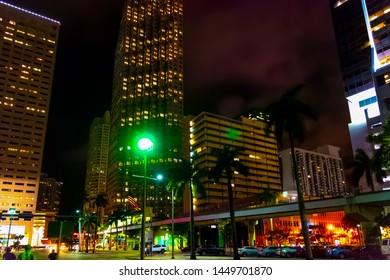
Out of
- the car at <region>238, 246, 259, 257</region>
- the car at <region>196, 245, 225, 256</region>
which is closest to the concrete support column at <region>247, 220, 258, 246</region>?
the car at <region>196, 245, 225, 256</region>

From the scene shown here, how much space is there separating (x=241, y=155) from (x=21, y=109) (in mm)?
125620

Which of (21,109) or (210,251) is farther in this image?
(21,109)

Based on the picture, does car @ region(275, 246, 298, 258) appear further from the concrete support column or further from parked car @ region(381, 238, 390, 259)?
the concrete support column

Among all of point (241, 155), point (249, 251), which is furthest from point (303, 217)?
point (241, 155)

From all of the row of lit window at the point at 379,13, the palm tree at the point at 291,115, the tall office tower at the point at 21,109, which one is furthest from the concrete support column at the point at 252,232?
the tall office tower at the point at 21,109

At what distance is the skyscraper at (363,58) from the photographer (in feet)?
272

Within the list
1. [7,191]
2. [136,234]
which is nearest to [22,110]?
[7,191]

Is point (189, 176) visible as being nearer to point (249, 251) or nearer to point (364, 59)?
point (249, 251)

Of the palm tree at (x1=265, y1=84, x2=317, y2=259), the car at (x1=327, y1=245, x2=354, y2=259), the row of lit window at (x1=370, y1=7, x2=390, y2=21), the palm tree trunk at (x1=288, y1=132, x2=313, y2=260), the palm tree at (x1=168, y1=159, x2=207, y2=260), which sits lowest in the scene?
the car at (x1=327, y1=245, x2=354, y2=259)

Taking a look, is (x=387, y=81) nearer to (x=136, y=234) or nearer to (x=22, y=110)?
(x=136, y=234)

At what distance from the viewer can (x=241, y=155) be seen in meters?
161

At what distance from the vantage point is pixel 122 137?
18938cm

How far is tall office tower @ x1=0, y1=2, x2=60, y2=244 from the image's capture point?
177 m

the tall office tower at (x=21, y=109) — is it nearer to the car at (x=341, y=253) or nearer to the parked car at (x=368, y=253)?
the car at (x=341, y=253)
